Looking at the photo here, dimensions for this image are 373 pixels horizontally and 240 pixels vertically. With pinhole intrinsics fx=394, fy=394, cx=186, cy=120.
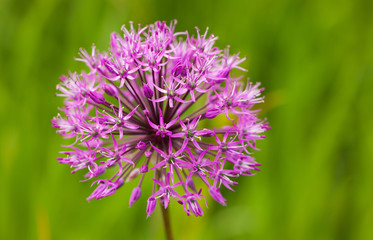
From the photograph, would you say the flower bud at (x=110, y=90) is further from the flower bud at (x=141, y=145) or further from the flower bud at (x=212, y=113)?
the flower bud at (x=212, y=113)

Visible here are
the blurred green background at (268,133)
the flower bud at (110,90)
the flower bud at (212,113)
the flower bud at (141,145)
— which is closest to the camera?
A: the flower bud at (141,145)

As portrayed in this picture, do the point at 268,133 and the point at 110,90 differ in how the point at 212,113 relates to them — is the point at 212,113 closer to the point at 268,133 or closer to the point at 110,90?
the point at 110,90

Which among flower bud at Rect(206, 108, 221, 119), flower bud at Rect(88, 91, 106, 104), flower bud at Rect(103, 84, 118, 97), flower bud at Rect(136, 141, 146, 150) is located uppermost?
flower bud at Rect(103, 84, 118, 97)

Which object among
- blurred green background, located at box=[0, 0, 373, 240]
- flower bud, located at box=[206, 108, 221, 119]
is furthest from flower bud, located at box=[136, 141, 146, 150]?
blurred green background, located at box=[0, 0, 373, 240]

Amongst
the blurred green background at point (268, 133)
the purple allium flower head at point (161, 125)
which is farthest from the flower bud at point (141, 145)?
the blurred green background at point (268, 133)

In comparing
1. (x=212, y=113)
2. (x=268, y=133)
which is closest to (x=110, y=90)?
(x=212, y=113)

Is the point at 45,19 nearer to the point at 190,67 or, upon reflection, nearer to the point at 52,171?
the point at 52,171

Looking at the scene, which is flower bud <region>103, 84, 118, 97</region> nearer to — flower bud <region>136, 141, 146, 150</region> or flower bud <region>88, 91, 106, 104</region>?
flower bud <region>88, 91, 106, 104</region>

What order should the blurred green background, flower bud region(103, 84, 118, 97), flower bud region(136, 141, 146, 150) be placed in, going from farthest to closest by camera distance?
the blurred green background → flower bud region(103, 84, 118, 97) → flower bud region(136, 141, 146, 150)

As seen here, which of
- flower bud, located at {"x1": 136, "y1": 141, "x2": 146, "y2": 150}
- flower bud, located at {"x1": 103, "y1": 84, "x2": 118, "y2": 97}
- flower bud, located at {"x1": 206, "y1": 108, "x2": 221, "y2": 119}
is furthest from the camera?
flower bud, located at {"x1": 103, "y1": 84, "x2": 118, "y2": 97}
